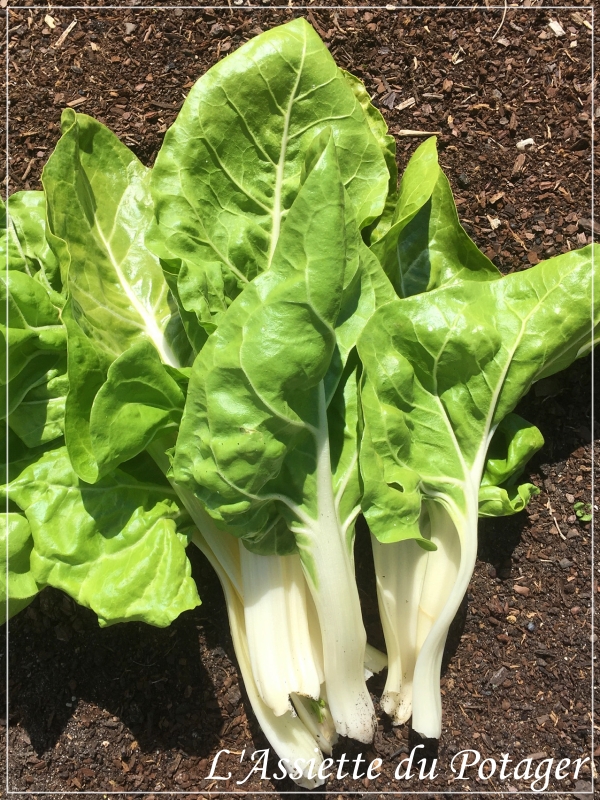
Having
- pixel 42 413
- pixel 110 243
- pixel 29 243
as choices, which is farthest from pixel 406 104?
pixel 42 413

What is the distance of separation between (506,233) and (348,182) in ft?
2.21

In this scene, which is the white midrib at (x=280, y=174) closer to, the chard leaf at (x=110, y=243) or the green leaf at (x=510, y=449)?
the chard leaf at (x=110, y=243)

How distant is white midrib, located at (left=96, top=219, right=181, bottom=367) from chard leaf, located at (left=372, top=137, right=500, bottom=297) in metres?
0.70

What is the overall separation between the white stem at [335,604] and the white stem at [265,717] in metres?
0.14

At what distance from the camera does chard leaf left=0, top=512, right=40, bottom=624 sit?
5.75ft

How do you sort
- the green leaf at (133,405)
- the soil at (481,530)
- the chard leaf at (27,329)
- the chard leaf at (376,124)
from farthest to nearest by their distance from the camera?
the soil at (481,530) → the chard leaf at (376,124) → the chard leaf at (27,329) → the green leaf at (133,405)

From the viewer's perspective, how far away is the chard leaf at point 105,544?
174 cm

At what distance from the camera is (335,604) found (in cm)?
180

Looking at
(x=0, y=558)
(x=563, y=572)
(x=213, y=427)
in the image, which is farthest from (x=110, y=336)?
(x=563, y=572)

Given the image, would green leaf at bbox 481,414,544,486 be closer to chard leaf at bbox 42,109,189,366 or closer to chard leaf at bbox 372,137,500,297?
chard leaf at bbox 372,137,500,297

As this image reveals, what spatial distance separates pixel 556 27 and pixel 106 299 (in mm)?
1799

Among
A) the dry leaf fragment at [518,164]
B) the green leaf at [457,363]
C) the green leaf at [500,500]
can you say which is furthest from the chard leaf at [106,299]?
the dry leaf fragment at [518,164]

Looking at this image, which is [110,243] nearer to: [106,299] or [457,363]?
[106,299]

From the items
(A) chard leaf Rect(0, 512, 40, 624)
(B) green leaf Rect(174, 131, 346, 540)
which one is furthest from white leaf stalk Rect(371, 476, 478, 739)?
(A) chard leaf Rect(0, 512, 40, 624)
